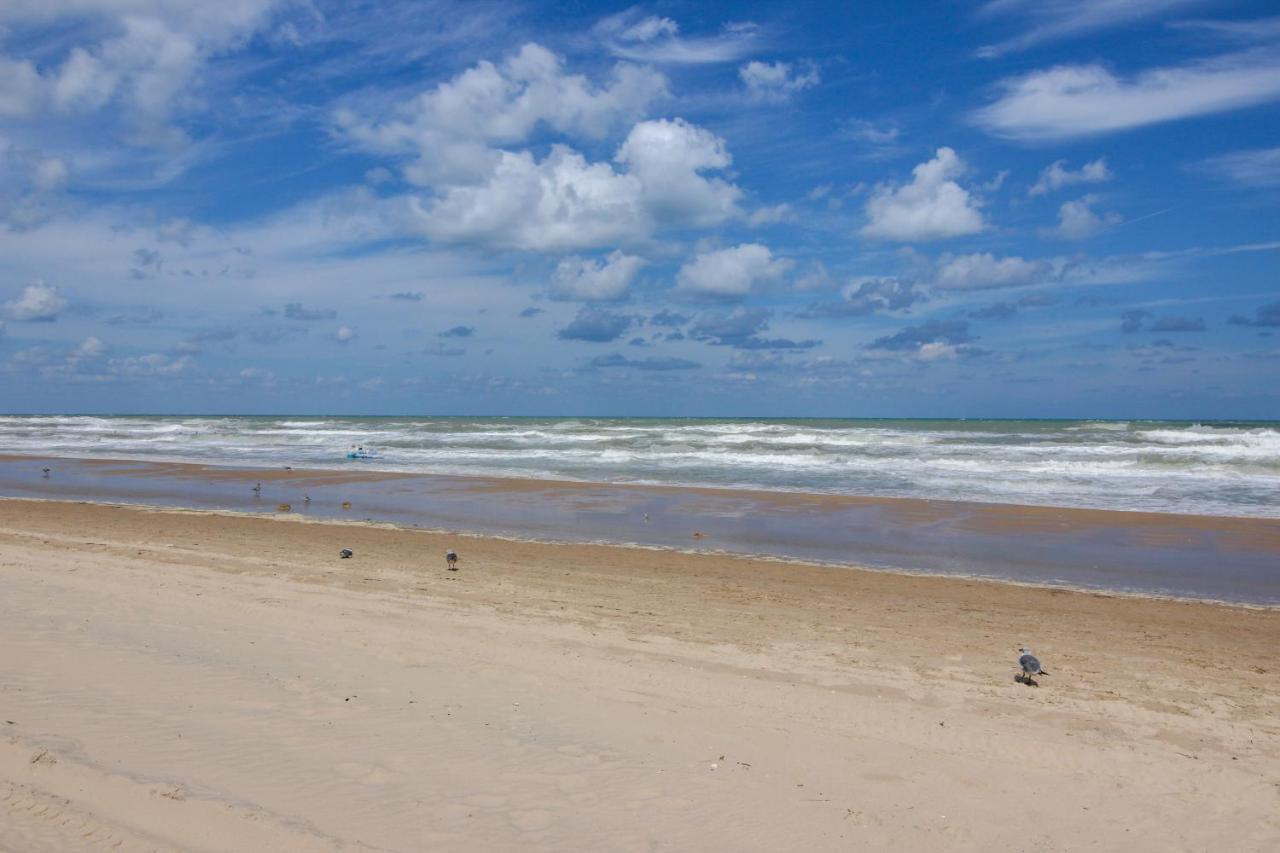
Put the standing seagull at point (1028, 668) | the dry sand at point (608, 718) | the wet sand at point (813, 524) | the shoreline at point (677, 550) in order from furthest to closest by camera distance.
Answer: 1. the wet sand at point (813, 524)
2. the shoreline at point (677, 550)
3. the standing seagull at point (1028, 668)
4. the dry sand at point (608, 718)

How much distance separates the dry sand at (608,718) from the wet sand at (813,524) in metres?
2.61

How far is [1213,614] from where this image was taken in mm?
9875

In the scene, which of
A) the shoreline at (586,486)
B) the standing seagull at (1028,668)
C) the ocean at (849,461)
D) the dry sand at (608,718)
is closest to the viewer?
the dry sand at (608,718)

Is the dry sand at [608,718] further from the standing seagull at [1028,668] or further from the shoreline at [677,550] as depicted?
the shoreline at [677,550]

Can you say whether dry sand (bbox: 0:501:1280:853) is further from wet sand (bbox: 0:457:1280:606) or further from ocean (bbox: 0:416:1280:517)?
ocean (bbox: 0:416:1280:517)

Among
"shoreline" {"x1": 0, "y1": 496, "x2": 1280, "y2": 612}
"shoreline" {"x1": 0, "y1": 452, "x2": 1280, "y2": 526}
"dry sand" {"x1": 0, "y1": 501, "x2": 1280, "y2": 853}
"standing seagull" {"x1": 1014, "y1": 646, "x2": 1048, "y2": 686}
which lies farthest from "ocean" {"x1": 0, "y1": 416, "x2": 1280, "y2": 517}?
"standing seagull" {"x1": 1014, "y1": 646, "x2": 1048, "y2": 686}

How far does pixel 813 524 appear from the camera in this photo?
16656 millimetres

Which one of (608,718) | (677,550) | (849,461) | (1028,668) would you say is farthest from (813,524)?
(849,461)

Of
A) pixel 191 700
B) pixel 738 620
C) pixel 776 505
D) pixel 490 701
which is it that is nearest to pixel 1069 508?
pixel 776 505

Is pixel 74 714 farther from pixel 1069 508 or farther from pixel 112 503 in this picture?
pixel 1069 508

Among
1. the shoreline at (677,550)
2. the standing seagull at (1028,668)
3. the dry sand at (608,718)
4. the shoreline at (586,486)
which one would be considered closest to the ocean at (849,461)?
the shoreline at (586,486)

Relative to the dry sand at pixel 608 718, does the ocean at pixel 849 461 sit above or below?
above

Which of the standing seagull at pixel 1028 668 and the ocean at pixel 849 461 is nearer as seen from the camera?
the standing seagull at pixel 1028 668

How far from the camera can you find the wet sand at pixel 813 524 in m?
12.6
